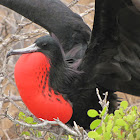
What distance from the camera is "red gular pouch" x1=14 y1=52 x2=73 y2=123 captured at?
6.64ft

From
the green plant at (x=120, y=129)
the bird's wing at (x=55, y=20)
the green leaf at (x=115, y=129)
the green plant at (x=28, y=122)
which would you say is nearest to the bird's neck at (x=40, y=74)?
the green plant at (x=28, y=122)

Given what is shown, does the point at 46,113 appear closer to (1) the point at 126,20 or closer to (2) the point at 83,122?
(2) the point at 83,122

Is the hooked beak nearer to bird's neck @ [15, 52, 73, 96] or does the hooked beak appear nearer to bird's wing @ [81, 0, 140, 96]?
bird's neck @ [15, 52, 73, 96]

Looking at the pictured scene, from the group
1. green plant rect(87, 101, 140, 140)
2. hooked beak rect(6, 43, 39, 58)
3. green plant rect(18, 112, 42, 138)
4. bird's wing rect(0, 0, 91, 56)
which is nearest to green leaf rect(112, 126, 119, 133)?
green plant rect(87, 101, 140, 140)

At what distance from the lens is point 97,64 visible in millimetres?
2244

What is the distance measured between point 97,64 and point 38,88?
0.42 meters

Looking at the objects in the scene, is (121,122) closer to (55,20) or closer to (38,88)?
(38,88)

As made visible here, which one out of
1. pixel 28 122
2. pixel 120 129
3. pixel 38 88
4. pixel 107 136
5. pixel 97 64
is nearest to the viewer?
pixel 107 136

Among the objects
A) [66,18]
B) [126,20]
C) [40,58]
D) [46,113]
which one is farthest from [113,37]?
[66,18]

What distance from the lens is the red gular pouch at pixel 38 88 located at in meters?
2.03

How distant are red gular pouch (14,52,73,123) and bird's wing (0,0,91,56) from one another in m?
0.64

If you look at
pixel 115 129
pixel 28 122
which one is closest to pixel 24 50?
pixel 28 122

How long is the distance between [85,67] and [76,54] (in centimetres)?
32

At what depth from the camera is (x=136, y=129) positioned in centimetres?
138
